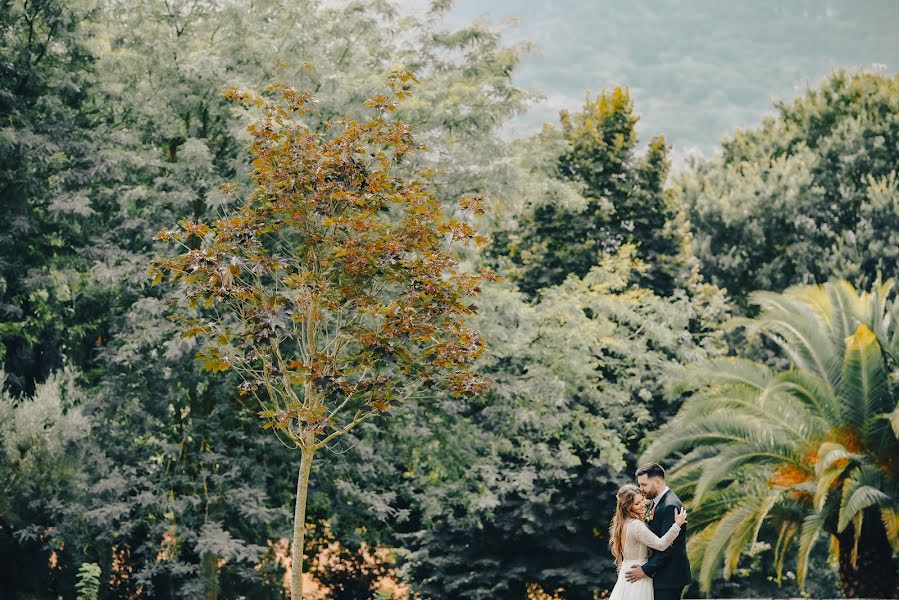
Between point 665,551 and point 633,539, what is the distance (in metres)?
0.30

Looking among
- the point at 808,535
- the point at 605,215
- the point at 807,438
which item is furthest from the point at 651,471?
the point at 605,215

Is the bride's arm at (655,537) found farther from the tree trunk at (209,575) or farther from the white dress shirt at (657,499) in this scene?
the tree trunk at (209,575)

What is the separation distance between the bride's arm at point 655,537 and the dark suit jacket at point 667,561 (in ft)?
0.25

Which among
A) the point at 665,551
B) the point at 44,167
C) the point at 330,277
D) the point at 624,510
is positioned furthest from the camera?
the point at 44,167

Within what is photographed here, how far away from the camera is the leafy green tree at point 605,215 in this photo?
2467 cm

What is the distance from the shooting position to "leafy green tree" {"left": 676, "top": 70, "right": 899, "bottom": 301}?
27.3 m

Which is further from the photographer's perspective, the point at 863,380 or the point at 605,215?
the point at 605,215

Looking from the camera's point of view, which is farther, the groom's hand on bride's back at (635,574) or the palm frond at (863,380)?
the palm frond at (863,380)

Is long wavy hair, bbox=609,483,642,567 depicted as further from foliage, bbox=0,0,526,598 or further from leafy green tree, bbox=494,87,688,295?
leafy green tree, bbox=494,87,688,295

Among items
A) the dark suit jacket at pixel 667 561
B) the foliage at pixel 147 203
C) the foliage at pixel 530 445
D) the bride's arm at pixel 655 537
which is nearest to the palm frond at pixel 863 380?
the foliage at pixel 530 445

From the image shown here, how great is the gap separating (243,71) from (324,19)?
2041mm

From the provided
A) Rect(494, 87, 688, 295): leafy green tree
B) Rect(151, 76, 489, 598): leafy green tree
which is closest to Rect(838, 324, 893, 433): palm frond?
Rect(151, 76, 489, 598): leafy green tree

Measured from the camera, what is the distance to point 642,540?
7.43m

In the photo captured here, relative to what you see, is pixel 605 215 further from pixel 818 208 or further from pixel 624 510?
pixel 624 510
